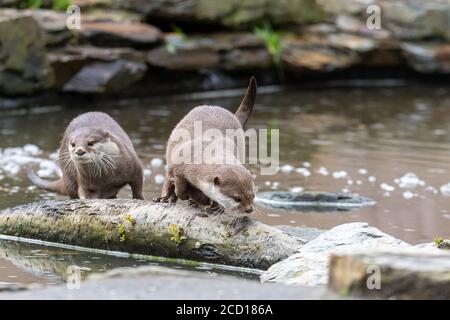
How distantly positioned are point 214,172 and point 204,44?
29.1ft

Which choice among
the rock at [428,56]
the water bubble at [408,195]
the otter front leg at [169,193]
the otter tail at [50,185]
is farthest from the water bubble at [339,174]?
the rock at [428,56]

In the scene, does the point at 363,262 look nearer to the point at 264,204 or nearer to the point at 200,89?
Answer: the point at 264,204

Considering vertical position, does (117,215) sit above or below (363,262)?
below

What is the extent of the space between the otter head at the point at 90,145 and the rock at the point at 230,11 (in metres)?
7.48

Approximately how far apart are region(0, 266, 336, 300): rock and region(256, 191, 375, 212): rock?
3.93 metres

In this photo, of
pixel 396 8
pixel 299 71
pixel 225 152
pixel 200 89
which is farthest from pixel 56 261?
pixel 396 8

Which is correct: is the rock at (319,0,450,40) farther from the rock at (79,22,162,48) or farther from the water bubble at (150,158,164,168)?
the water bubble at (150,158,164,168)

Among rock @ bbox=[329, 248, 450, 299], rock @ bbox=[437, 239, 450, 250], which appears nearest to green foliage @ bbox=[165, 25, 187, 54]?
rock @ bbox=[437, 239, 450, 250]

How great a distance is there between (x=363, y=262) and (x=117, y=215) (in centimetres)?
284

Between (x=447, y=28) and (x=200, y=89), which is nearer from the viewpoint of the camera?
(x=200, y=89)

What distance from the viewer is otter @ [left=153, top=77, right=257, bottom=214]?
568 centimetres

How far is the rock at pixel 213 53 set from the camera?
1407 centimetres

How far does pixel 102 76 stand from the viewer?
13102mm

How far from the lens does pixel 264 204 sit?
27.3 ft
